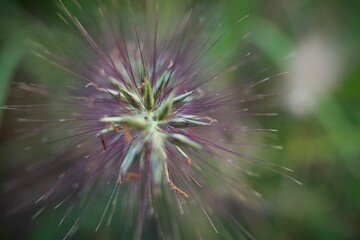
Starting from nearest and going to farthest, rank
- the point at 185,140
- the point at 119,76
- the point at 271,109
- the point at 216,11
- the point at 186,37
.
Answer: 1. the point at 185,140
2. the point at 119,76
3. the point at 186,37
4. the point at 216,11
5. the point at 271,109

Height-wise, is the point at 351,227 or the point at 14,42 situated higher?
the point at 14,42

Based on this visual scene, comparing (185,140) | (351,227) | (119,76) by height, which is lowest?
(351,227)

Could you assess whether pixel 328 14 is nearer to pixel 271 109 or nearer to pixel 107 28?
pixel 271 109

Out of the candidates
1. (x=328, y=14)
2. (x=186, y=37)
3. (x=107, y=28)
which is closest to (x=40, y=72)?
(x=107, y=28)

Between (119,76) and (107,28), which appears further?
(107,28)

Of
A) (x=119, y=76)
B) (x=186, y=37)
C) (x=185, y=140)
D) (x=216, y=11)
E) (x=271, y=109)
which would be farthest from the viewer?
(x=271, y=109)

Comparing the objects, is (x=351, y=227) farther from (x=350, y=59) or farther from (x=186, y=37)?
(x=186, y=37)

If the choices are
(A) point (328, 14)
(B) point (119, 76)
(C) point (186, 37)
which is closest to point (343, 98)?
(A) point (328, 14)
